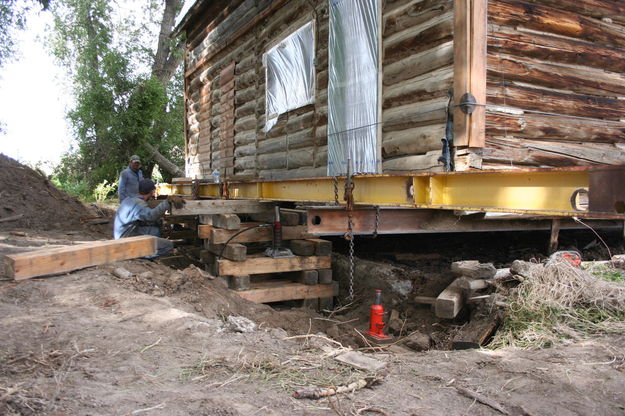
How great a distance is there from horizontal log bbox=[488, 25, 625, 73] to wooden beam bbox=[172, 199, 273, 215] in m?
3.98

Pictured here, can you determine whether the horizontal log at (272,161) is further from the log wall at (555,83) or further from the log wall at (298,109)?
the log wall at (555,83)

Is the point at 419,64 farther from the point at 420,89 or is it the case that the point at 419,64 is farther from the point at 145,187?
the point at 145,187

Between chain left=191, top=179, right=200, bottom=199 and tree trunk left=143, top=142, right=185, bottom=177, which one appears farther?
tree trunk left=143, top=142, right=185, bottom=177

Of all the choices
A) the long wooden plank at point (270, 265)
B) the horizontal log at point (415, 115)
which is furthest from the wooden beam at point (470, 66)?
the long wooden plank at point (270, 265)

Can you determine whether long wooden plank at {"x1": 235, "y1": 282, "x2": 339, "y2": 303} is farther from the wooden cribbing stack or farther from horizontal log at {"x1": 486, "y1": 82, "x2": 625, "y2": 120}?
horizontal log at {"x1": 486, "y1": 82, "x2": 625, "y2": 120}

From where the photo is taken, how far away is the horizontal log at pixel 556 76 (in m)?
5.13

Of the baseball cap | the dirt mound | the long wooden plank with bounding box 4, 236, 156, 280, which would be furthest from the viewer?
the dirt mound

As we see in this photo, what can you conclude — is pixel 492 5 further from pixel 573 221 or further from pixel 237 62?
pixel 237 62

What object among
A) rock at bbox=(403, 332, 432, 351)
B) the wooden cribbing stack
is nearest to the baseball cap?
the wooden cribbing stack

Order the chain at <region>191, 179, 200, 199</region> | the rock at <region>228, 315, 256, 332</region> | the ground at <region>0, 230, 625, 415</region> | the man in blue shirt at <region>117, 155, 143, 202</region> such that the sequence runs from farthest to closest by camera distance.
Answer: the man in blue shirt at <region>117, 155, 143, 202</region> → the chain at <region>191, 179, 200, 199</region> → the rock at <region>228, 315, 256, 332</region> → the ground at <region>0, 230, 625, 415</region>

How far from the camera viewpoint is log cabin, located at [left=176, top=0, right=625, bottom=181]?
4.89 meters

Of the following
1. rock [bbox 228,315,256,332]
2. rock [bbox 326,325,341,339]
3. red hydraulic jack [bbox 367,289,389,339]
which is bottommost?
rock [bbox 326,325,341,339]

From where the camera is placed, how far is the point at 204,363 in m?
2.90

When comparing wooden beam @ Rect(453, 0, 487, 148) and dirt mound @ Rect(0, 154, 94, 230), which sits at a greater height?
wooden beam @ Rect(453, 0, 487, 148)
